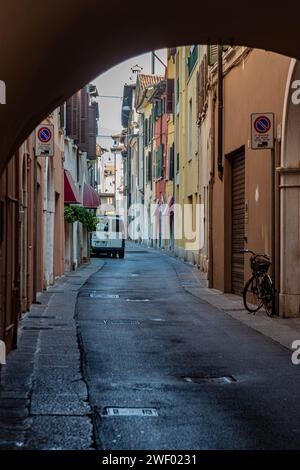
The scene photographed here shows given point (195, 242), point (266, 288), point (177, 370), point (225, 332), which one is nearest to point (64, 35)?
point (177, 370)

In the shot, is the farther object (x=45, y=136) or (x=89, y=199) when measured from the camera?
(x=89, y=199)

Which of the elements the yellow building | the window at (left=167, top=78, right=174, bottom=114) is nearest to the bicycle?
the yellow building

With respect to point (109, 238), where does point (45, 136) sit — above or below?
above

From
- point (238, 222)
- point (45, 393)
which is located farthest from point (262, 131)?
point (45, 393)

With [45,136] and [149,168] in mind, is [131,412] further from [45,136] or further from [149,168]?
[149,168]

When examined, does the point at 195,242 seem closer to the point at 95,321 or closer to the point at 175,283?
the point at 175,283

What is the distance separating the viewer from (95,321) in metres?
12.8

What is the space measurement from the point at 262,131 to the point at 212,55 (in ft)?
26.0

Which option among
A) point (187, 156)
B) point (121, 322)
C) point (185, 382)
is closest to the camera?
point (185, 382)

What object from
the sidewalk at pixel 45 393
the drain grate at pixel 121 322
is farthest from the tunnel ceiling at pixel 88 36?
the drain grate at pixel 121 322

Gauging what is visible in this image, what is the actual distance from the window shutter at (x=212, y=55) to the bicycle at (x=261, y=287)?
293 inches

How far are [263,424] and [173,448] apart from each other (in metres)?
1.02

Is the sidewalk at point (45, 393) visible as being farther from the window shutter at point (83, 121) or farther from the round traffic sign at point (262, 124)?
the window shutter at point (83, 121)

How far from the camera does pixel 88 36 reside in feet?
23.2
